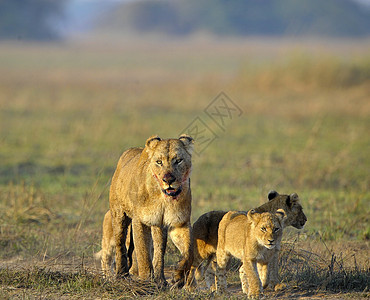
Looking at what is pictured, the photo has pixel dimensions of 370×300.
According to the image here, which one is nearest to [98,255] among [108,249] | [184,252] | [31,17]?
[108,249]

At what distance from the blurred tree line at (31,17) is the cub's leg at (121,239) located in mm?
76354

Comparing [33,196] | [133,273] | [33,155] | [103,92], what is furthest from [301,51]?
[133,273]

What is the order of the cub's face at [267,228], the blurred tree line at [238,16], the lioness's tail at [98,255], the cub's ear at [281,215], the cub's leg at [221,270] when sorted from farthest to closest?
the blurred tree line at [238,16] → the lioness's tail at [98,255] → the cub's leg at [221,270] → the cub's ear at [281,215] → the cub's face at [267,228]

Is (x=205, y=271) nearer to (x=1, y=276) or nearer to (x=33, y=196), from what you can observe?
(x=1, y=276)

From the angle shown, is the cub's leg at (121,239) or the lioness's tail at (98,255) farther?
the lioness's tail at (98,255)

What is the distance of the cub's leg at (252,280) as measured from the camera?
211 inches

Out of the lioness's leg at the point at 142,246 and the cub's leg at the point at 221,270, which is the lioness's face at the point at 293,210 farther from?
the lioness's leg at the point at 142,246

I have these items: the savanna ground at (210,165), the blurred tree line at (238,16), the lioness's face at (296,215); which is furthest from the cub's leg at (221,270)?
the blurred tree line at (238,16)

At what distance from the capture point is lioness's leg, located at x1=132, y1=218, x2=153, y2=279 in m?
5.69

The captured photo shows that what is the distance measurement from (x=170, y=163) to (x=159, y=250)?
0.80m

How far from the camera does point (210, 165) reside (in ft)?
41.8

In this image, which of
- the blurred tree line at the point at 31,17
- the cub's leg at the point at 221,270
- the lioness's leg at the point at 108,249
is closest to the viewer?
the cub's leg at the point at 221,270

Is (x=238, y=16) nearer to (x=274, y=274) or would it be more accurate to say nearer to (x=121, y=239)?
(x=121, y=239)

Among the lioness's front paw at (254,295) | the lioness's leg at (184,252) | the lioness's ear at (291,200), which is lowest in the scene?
the lioness's front paw at (254,295)
